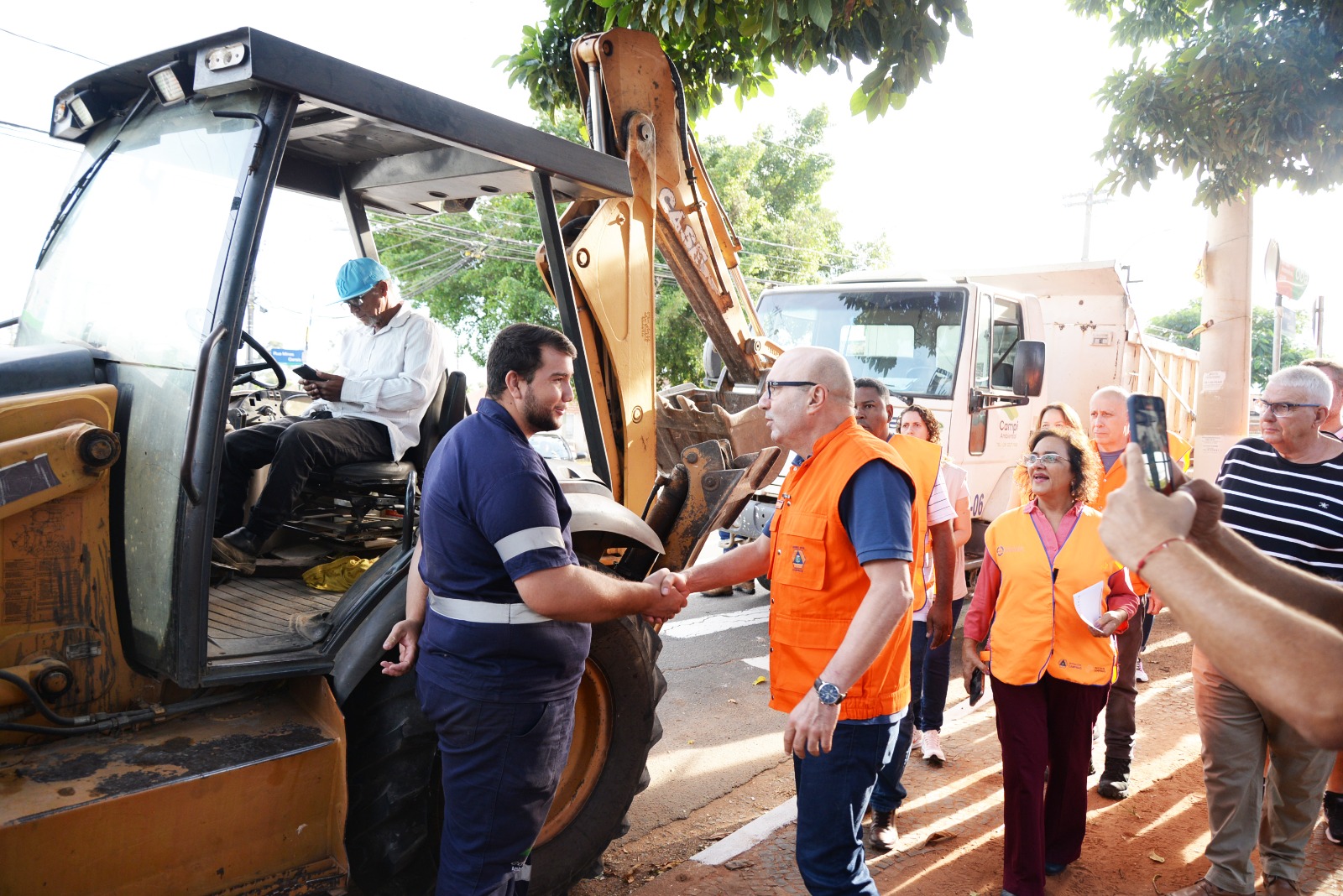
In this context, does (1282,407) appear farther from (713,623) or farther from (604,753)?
(713,623)

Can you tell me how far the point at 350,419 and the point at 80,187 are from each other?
1277mm

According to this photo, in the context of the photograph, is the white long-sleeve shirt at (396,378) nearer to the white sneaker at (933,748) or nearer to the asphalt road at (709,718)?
the asphalt road at (709,718)

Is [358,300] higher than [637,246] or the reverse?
the reverse

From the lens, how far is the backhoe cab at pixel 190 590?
2.34 m

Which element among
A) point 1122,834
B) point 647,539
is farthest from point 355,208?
point 1122,834

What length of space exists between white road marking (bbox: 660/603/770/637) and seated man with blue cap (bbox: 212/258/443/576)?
354cm

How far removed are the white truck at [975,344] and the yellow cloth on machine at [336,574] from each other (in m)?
3.68

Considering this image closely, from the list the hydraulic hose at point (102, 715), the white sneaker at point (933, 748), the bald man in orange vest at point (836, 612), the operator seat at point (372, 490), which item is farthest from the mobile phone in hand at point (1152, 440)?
the white sneaker at point (933, 748)

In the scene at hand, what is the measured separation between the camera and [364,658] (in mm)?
2814

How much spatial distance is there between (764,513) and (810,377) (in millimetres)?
4376

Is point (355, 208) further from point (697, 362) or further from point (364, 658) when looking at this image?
point (697, 362)

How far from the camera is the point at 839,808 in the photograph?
2.41 m

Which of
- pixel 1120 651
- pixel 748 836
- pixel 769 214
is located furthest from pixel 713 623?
pixel 769 214

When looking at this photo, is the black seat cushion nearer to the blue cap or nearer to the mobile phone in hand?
the blue cap
